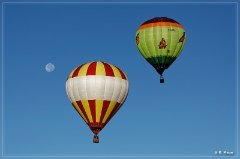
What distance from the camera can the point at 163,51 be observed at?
61.1 metres

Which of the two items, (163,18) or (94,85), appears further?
(163,18)

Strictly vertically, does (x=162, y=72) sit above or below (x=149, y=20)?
below

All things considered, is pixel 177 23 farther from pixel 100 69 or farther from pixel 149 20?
pixel 100 69

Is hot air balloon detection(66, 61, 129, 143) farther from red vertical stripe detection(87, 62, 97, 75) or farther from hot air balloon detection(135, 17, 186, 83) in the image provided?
hot air balloon detection(135, 17, 186, 83)

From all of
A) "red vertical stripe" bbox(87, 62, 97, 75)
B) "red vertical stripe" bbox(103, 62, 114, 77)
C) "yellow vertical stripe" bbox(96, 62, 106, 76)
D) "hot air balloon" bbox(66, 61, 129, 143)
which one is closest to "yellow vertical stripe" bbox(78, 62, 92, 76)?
"hot air balloon" bbox(66, 61, 129, 143)

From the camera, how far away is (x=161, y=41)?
60906mm

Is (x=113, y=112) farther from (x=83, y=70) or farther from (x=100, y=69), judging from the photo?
(x=83, y=70)

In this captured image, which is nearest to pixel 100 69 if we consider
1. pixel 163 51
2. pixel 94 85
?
pixel 94 85

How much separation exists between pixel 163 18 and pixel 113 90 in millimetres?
7260

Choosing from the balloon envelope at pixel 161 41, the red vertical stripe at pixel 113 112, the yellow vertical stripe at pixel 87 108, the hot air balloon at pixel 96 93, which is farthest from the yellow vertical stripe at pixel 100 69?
the balloon envelope at pixel 161 41

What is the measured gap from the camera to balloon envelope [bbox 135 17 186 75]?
61031mm

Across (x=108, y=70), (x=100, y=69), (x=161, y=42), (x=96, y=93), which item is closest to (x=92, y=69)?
(x=100, y=69)

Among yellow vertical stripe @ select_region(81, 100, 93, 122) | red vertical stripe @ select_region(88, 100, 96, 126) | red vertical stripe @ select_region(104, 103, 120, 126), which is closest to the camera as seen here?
red vertical stripe @ select_region(88, 100, 96, 126)

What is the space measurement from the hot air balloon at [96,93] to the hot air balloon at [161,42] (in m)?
3.50
